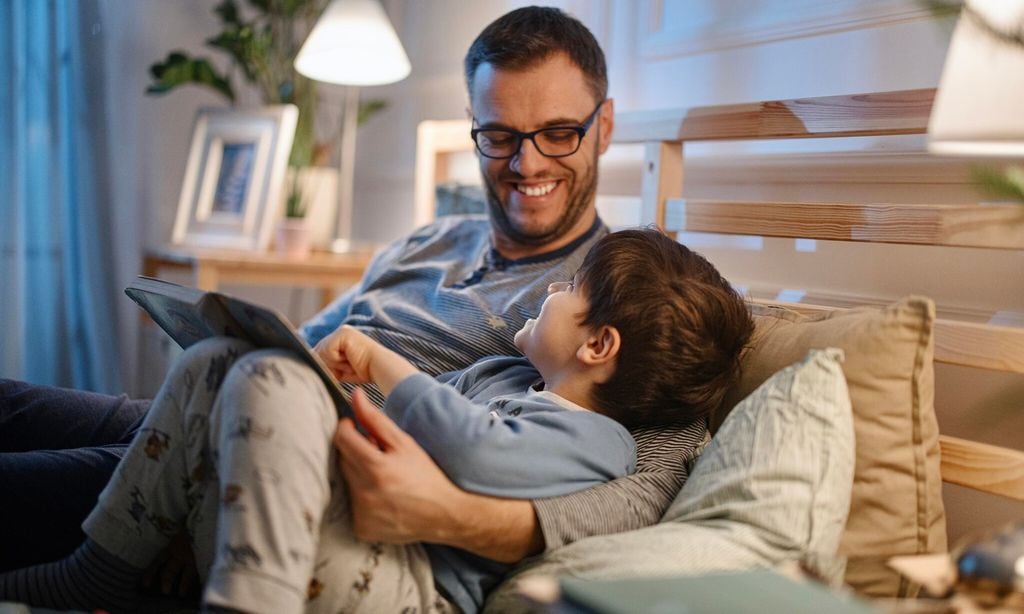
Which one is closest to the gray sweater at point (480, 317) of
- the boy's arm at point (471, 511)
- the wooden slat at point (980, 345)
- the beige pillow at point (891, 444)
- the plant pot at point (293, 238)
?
the boy's arm at point (471, 511)

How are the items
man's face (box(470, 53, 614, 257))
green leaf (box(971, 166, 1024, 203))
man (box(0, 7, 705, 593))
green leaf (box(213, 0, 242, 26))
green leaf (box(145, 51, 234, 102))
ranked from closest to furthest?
green leaf (box(971, 166, 1024, 203)), man (box(0, 7, 705, 593)), man's face (box(470, 53, 614, 257)), green leaf (box(145, 51, 234, 102)), green leaf (box(213, 0, 242, 26))

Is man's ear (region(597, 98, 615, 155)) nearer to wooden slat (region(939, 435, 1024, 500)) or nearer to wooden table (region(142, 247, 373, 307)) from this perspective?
wooden slat (region(939, 435, 1024, 500))

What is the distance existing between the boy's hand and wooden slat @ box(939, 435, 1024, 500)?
739mm

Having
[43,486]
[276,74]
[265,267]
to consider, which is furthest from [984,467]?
[276,74]

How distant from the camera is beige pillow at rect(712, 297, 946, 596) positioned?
1.08 m

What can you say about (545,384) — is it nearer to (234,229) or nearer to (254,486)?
(254,486)

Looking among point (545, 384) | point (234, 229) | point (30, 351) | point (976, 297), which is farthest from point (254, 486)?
point (30, 351)

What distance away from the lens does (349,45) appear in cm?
270

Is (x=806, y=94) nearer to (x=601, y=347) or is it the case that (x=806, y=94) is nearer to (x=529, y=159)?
(x=529, y=159)

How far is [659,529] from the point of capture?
1042mm

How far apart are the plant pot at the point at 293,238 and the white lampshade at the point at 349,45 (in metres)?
0.43

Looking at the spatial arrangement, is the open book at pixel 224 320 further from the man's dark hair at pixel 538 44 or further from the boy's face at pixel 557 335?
the man's dark hair at pixel 538 44

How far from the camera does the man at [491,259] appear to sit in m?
1.31

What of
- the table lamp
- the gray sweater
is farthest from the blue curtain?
the gray sweater
